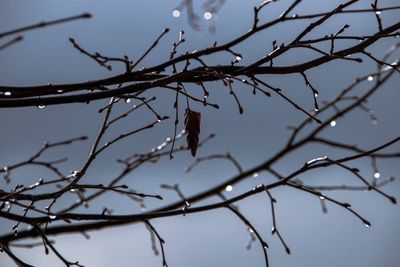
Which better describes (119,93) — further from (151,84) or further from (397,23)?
(397,23)

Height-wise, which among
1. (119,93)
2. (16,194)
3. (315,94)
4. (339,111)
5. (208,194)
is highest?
(339,111)

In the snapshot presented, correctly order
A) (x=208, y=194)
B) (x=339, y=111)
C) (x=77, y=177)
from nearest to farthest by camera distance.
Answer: (x=77, y=177) → (x=208, y=194) → (x=339, y=111)

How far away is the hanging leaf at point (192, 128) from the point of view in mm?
2242

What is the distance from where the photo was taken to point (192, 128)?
7.45 feet

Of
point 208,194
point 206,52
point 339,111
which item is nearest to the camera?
point 206,52

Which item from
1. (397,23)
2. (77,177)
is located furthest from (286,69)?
(77,177)

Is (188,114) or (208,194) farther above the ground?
(208,194)

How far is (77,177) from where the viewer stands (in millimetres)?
2428

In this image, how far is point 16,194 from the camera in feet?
7.11

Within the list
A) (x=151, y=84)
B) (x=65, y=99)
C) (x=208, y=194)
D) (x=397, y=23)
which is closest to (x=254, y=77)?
(x=151, y=84)

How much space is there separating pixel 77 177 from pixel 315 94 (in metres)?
1.13

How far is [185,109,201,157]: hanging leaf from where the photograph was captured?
2242 millimetres

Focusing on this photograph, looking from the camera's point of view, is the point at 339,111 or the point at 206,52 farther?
the point at 339,111

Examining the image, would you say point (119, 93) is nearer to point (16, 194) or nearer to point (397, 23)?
point (16, 194)
